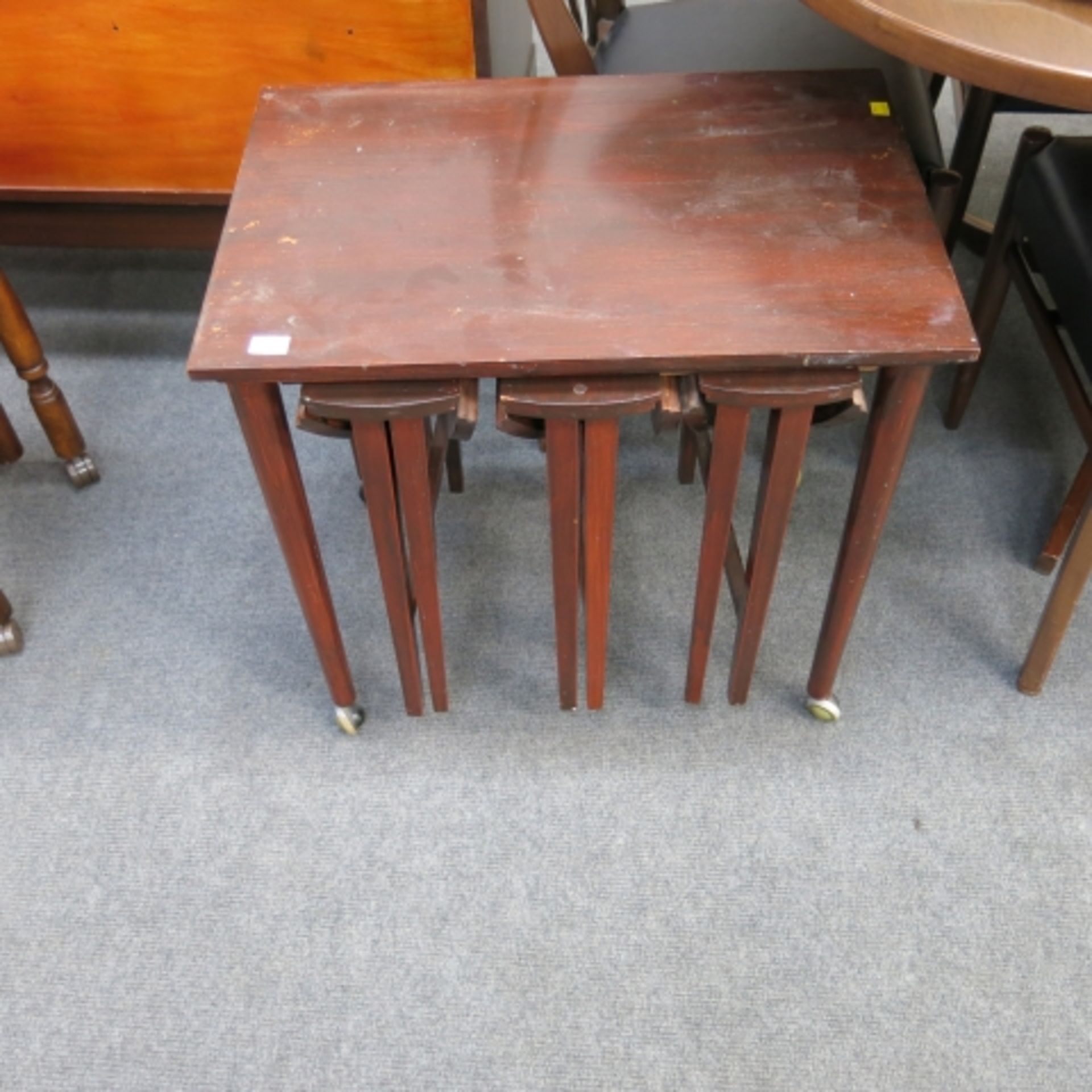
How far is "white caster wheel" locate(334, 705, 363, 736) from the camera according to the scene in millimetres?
1290

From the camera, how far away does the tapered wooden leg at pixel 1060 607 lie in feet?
3.83

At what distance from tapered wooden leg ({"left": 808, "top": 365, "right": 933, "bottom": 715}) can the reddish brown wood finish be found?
0.51 metres

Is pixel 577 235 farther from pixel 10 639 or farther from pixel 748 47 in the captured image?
pixel 10 639

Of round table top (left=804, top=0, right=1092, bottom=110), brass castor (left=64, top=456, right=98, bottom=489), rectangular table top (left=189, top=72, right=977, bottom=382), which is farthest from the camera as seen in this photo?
brass castor (left=64, top=456, right=98, bottom=489)

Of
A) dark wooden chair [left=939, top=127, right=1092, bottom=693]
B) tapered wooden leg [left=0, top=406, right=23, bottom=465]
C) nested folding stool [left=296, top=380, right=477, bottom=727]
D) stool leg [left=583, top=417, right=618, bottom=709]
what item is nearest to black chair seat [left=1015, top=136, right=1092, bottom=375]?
dark wooden chair [left=939, top=127, right=1092, bottom=693]

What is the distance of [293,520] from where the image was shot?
1040 millimetres

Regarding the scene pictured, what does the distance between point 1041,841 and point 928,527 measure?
1.45ft

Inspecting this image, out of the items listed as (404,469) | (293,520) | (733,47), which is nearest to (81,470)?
(293,520)

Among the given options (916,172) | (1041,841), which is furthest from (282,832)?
(916,172)

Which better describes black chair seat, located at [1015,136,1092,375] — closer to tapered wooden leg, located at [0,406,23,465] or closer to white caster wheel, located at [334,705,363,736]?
white caster wheel, located at [334,705,363,736]

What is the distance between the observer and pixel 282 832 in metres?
1.24

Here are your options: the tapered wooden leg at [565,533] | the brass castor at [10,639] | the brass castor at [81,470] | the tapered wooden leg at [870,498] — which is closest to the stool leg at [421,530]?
the tapered wooden leg at [565,533]

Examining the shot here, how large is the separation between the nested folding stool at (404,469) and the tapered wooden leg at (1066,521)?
0.74m

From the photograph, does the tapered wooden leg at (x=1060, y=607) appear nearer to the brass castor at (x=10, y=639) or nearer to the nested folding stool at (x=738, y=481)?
the nested folding stool at (x=738, y=481)
